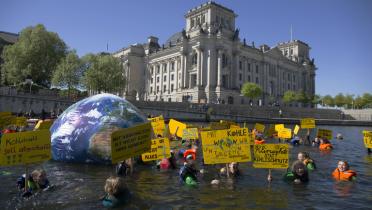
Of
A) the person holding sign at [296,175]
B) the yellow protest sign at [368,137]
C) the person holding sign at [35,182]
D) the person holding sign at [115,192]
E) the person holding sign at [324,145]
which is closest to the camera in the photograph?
the person holding sign at [115,192]

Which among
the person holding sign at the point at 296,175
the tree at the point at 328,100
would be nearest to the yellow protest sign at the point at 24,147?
the person holding sign at the point at 296,175

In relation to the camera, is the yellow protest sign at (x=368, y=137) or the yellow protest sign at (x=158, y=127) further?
the yellow protest sign at (x=368, y=137)

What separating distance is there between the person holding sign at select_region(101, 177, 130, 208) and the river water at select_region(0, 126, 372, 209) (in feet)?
0.88

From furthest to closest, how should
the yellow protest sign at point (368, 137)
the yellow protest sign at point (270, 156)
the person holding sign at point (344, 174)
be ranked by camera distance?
the yellow protest sign at point (368, 137)
the person holding sign at point (344, 174)
the yellow protest sign at point (270, 156)

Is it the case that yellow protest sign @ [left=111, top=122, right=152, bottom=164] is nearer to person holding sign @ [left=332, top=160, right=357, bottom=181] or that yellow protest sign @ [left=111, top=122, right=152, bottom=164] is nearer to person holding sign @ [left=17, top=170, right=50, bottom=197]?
person holding sign @ [left=17, top=170, right=50, bottom=197]

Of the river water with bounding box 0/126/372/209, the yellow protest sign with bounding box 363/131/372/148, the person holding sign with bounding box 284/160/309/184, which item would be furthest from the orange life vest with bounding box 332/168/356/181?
the yellow protest sign with bounding box 363/131/372/148

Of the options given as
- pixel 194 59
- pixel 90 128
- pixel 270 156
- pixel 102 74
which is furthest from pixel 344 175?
pixel 194 59

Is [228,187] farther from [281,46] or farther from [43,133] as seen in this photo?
[281,46]

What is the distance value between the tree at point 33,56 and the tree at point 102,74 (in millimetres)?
6411

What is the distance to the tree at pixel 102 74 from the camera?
67312 mm

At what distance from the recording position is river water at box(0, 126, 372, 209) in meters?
9.62

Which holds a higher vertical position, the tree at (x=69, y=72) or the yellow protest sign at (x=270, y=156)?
the tree at (x=69, y=72)

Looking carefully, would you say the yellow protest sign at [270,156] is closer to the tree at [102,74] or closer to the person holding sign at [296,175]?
the person holding sign at [296,175]

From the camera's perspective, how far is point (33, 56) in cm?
6475
